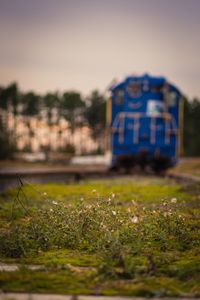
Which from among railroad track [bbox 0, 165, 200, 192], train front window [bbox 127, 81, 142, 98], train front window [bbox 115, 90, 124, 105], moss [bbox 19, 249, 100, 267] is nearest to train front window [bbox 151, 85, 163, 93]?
train front window [bbox 127, 81, 142, 98]

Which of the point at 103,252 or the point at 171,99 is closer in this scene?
the point at 103,252

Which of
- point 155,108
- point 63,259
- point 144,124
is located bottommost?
point 63,259

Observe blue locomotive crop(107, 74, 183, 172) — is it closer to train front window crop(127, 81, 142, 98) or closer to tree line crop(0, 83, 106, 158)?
train front window crop(127, 81, 142, 98)

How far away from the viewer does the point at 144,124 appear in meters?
30.3

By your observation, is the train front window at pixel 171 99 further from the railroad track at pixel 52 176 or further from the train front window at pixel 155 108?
the railroad track at pixel 52 176

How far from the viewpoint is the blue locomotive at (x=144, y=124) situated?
1179 inches

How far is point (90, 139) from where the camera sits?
9225 centimetres

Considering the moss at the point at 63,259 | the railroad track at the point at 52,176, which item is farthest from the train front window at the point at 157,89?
the moss at the point at 63,259

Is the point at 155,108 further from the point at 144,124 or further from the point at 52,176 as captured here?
the point at 52,176

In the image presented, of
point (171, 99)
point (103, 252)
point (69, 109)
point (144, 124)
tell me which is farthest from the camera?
point (69, 109)

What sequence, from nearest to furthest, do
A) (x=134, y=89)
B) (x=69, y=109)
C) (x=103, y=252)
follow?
(x=103, y=252)
(x=134, y=89)
(x=69, y=109)

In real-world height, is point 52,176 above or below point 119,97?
below

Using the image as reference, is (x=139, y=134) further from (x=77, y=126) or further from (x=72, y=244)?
(x=77, y=126)

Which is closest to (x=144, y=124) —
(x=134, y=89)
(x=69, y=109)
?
(x=134, y=89)
